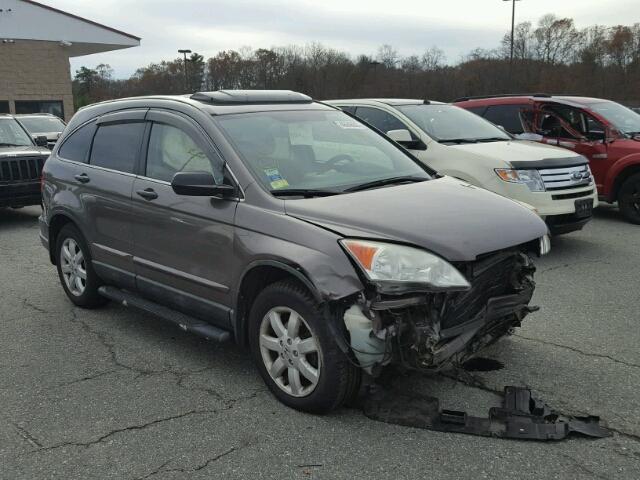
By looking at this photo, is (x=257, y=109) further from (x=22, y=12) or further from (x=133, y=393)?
(x=22, y=12)

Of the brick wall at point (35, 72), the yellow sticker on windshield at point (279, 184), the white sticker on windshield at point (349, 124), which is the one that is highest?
the brick wall at point (35, 72)

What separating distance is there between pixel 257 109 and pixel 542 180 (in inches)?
158

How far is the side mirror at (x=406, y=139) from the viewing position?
768cm

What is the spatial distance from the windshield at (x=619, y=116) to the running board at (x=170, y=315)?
7.72m

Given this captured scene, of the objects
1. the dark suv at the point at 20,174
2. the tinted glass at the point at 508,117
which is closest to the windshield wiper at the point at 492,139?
the tinted glass at the point at 508,117

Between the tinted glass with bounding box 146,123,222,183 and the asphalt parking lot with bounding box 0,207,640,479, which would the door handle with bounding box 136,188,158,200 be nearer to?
the tinted glass with bounding box 146,123,222,183

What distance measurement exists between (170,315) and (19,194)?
6.96 meters

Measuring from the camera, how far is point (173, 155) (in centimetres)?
440

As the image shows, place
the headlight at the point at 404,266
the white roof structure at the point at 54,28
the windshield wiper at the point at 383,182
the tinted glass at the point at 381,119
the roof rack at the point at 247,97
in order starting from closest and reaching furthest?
the headlight at the point at 404,266
the windshield wiper at the point at 383,182
the roof rack at the point at 247,97
the tinted glass at the point at 381,119
the white roof structure at the point at 54,28

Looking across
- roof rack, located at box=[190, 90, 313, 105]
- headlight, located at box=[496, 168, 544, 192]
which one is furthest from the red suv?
roof rack, located at box=[190, 90, 313, 105]

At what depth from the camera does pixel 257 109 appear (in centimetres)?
444

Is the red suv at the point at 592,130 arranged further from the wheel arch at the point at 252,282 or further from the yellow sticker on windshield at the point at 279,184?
the wheel arch at the point at 252,282

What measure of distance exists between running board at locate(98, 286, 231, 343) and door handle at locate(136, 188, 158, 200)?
0.80 meters

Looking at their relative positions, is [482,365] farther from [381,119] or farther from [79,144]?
[381,119]
